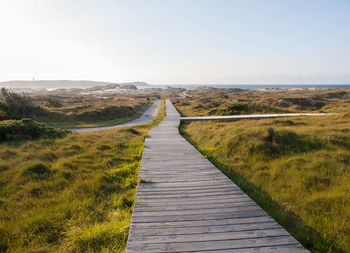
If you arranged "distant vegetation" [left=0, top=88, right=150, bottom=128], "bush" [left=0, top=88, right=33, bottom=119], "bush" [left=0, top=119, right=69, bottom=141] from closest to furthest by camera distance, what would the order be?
"bush" [left=0, top=119, right=69, bottom=141]
"bush" [left=0, top=88, right=33, bottom=119]
"distant vegetation" [left=0, top=88, right=150, bottom=128]

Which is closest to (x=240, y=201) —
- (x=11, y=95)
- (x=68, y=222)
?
(x=68, y=222)

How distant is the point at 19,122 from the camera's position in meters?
12.2

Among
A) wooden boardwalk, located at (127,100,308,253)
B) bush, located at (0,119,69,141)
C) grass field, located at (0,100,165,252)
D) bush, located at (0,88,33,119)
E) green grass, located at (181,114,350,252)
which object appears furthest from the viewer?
bush, located at (0,88,33,119)

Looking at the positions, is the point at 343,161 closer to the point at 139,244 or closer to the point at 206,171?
the point at 206,171

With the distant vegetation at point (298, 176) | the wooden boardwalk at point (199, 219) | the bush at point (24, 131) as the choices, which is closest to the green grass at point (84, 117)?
the bush at point (24, 131)

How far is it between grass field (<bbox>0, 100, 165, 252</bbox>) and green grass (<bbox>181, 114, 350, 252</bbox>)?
11.9 ft

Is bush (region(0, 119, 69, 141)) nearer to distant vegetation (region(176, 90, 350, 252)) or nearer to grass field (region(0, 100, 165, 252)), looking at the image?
grass field (region(0, 100, 165, 252))

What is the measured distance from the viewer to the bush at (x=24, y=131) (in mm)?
10781

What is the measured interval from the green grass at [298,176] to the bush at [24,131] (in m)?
11.0

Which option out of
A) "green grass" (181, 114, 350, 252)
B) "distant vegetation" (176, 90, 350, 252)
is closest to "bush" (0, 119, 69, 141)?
"distant vegetation" (176, 90, 350, 252)

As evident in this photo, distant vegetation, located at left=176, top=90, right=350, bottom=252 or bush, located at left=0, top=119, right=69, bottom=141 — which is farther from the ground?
bush, located at left=0, top=119, right=69, bottom=141

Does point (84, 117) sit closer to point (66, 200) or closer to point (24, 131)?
point (24, 131)

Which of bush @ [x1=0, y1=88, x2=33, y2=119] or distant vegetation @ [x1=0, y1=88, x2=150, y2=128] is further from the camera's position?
distant vegetation @ [x1=0, y1=88, x2=150, y2=128]

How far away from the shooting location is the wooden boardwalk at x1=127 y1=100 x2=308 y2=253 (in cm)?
279
